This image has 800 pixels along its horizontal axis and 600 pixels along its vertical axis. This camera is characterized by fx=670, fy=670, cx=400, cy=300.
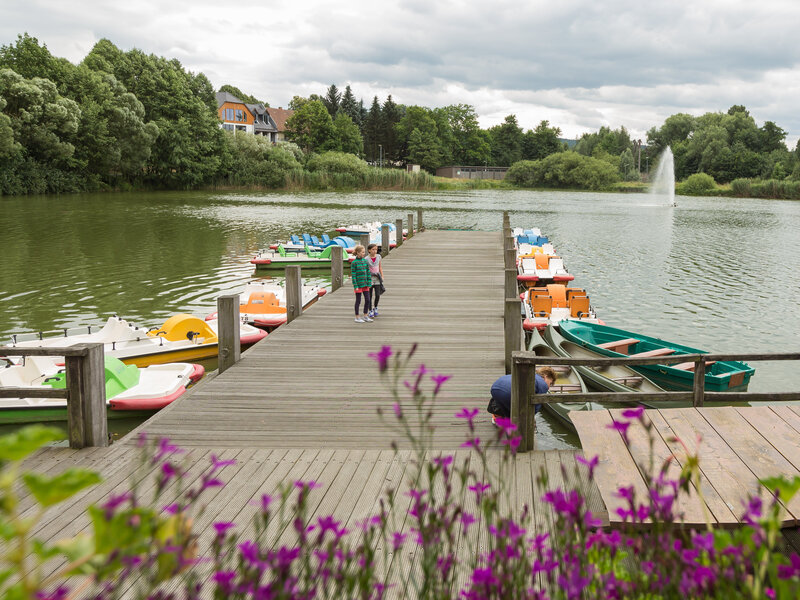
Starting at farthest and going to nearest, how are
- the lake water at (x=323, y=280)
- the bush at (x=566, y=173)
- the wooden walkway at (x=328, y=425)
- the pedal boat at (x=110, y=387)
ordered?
the bush at (x=566, y=173) → the lake water at (x=323, y=280) → the pedal boat at (x=110, y=387) → the wooden walkway at (x=328, y=425)

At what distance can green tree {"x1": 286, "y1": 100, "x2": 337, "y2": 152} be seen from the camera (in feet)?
338

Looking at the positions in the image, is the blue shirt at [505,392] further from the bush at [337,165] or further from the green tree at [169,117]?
the bush at [337,165]

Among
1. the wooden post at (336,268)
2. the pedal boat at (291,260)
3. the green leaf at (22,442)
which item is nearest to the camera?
the green leaf at (22,442)

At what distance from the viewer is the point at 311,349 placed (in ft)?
29.8

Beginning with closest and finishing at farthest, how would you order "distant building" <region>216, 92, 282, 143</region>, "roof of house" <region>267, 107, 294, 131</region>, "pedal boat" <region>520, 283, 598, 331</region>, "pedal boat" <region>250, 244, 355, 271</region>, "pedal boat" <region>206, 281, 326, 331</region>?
"pedal boat" <region>206, 281, 326, 331</region>
"pedal boat" <region>520, 283, 598, 331</region>
"pedal boat" <region>250, 244, 355, 271</region>
"distant building" <region>216, 92, 282, 143</region>
"roof of house" <region>267, 107, 294, 131</region>

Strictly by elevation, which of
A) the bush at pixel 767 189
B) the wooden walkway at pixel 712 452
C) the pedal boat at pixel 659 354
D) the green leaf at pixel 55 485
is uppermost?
the bush at pixel 767 189

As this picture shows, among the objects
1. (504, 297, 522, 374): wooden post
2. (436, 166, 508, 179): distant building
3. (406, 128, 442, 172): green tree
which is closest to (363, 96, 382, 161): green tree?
(406, 128, 442, 172): green tree

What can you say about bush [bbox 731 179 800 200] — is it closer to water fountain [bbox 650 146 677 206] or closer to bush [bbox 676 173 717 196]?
bush [bbox 676 173 717 196]

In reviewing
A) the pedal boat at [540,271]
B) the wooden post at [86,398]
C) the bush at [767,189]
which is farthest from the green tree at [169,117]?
the bush at [767,189]

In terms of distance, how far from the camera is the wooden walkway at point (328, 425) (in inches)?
174

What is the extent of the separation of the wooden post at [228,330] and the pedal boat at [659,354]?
496 centimetres

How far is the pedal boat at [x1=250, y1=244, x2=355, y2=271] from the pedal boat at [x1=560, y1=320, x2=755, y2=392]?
37.6 feet

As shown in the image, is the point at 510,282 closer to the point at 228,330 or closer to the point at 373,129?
the point at 228,330

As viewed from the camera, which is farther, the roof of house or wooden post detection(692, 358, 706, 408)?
the roof of house
